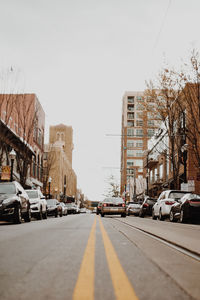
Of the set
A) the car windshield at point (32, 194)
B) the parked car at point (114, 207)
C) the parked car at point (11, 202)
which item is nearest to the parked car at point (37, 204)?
the car windshield at point (32, 194)

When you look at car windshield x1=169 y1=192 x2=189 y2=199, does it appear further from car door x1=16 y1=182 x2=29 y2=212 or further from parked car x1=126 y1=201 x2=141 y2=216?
parked car x1=126 y1=201 x2=141 y2=216

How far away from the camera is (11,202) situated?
14.8 metres

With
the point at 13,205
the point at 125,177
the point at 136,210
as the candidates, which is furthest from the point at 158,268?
the point at 125,177

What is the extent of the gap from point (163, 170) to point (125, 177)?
227 feet

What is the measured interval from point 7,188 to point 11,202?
3.67ft

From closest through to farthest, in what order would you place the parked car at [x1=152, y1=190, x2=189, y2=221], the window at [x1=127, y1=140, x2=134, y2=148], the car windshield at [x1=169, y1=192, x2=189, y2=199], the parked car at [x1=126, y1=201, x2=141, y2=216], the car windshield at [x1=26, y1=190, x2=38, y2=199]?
the parked car at [x1=152, y1=190, x2=189, y2=221] < the car windshield at [x1=169, y1=192, x2=189, y2=199] < the car windshield at [x1=26, y1=190, x2=38, y2=199] < the parked car at [x1=126, y1=201, x2=141, y2=216] < the window at [x1=127, y1=140, x2=134, y2=148]

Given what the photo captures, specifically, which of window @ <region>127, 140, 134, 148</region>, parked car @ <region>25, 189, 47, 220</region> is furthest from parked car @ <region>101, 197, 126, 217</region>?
window @ <region>127, 140, 134, 148</region>

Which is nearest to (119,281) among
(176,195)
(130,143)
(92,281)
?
(92,281)

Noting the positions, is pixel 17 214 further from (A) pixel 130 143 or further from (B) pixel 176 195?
(A) pixel 130 143

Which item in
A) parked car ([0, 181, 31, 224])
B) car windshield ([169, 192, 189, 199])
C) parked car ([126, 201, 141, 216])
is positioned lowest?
parked car ([126, 201, 141, 216])

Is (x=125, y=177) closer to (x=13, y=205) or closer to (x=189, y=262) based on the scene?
(x=13, y=205)

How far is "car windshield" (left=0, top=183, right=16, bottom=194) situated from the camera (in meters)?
15.5

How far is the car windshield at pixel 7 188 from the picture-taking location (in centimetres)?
1555

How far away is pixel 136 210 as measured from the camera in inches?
1499
